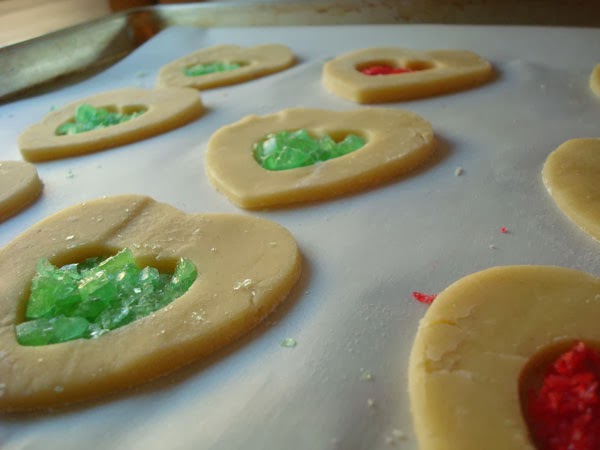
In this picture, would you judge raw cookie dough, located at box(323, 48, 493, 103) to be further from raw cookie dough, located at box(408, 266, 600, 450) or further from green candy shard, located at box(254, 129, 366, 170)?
raw cookie dough, located at box(408, 266, 600, 450)

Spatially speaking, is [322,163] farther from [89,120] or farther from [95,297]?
[89,120]

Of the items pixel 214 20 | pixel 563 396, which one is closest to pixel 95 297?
pixel 563 396

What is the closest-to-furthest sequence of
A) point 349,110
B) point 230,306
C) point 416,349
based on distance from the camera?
point 416,349 → point 230,306 → point 349,110

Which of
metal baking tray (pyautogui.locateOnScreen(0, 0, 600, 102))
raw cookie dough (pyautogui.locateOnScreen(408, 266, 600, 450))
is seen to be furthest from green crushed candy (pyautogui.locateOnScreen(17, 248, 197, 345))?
metal baking tray (pyautogui.locateOnScreen(0, 0, 600, 102))

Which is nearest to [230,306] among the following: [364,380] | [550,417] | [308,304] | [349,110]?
[308,304]

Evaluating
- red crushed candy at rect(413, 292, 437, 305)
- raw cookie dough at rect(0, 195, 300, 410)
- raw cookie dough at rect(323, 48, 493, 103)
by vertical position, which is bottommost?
red crushed candy at rect(413, 292, 437, 305)

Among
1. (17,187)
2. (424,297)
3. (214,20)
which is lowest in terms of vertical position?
(424,297)

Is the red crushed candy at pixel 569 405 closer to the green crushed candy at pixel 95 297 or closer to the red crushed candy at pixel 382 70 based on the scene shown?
the green crushed candy at pixel 95 297

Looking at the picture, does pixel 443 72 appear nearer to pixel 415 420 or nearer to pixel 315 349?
pixel 315 349
